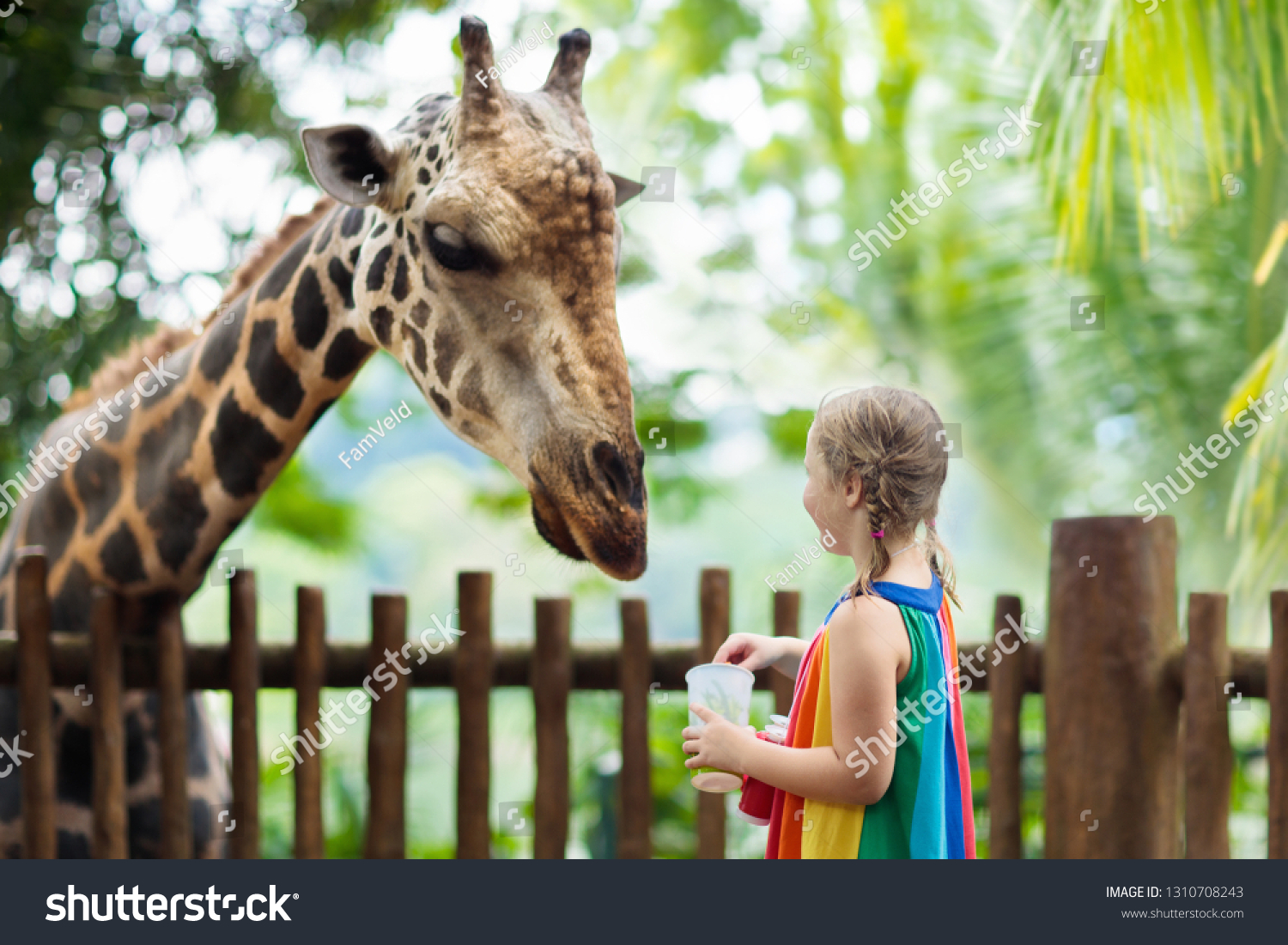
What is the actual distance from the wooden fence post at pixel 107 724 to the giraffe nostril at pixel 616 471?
1.43m

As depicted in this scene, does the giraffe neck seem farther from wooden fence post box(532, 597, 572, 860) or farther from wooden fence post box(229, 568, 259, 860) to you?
wooden fence post box(532, 597, 572, 860)

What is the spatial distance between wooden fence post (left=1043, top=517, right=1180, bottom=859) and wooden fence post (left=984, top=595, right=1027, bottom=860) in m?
0.12

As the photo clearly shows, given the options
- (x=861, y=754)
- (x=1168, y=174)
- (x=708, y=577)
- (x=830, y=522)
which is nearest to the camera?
(x=861, y=754)

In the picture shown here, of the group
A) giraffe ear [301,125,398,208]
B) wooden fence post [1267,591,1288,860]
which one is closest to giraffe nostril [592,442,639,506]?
giraffe ear [301,125,398,208]

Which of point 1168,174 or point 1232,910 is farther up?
point 1168,174

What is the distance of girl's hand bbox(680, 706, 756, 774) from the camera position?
1288mm

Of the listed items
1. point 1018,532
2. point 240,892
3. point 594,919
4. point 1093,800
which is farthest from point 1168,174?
point 1018,532

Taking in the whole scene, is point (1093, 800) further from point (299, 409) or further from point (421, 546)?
point (421, 546)

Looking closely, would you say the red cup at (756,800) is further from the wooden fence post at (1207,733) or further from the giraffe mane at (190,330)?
the giraffe mane at (190,330)

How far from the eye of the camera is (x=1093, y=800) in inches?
91.1

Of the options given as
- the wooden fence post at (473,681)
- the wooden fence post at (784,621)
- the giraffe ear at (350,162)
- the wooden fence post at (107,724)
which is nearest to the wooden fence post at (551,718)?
the wooden fence post at (473,681)

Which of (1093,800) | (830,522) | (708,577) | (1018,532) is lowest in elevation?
(1093,800)

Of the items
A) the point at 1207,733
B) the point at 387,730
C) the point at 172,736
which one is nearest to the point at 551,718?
the point at 387,730

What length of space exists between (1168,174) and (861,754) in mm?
2420
